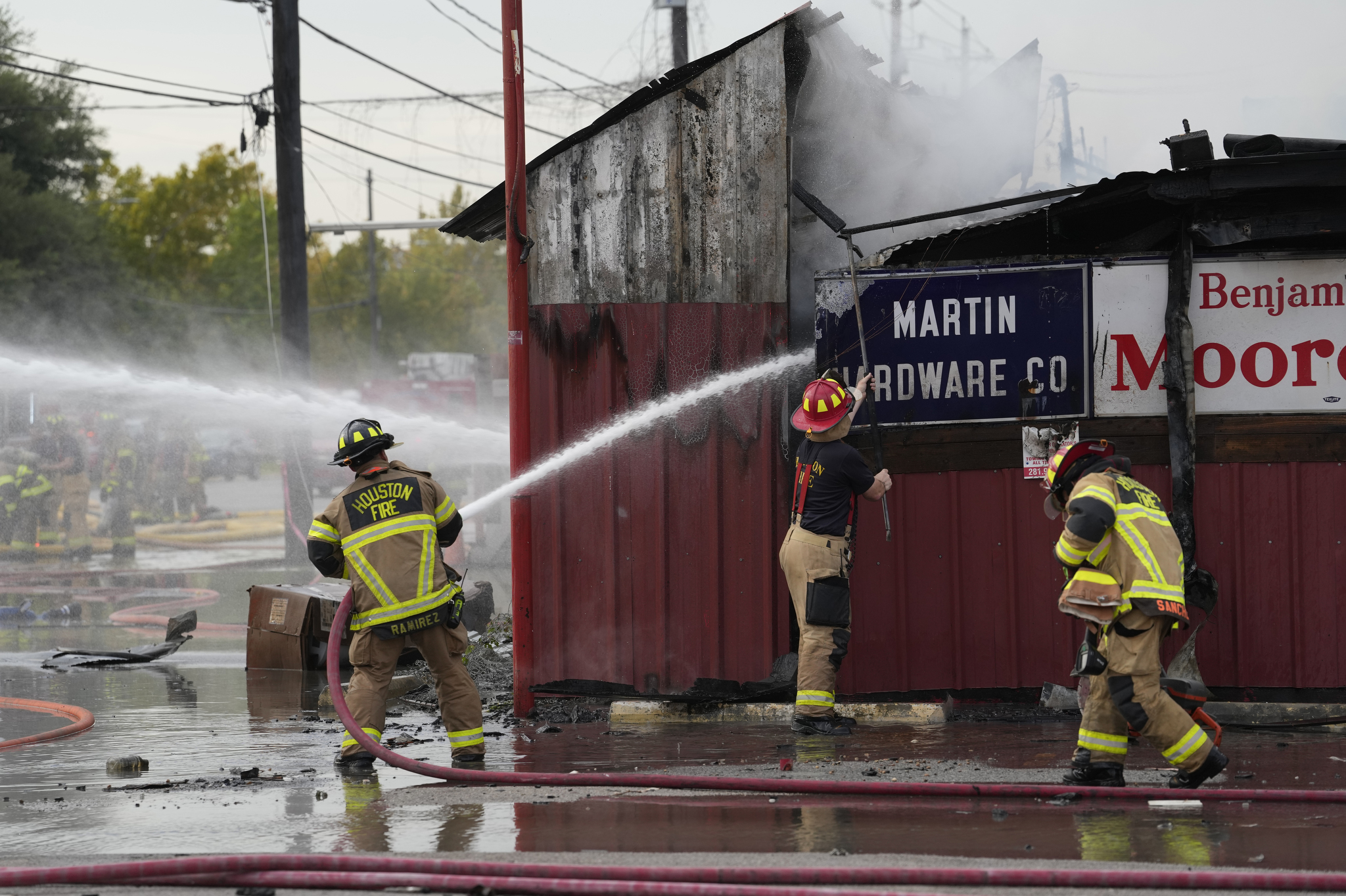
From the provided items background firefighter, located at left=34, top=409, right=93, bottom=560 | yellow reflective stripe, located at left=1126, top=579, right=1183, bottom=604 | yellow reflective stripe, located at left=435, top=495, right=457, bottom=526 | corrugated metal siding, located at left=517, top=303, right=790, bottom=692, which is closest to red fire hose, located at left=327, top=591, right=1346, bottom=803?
yellow reflective stripe, located at left=1126, top=579, right=1183, bottom=604

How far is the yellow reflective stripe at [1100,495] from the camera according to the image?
5.11 metres

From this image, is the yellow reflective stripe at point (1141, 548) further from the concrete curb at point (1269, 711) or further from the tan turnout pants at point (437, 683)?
the tan turnout pants at point (437, 683)

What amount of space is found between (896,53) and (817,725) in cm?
500

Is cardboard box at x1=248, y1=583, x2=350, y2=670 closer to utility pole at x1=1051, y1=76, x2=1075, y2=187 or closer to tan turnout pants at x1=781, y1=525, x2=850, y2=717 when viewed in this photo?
tan turnout pants at x1=781, y1=525, x2=850, y2=717

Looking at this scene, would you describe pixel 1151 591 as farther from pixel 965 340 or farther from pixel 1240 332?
pixel 1240 332

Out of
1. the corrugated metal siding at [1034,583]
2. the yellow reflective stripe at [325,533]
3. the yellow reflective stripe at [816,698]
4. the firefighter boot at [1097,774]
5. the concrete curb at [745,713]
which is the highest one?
the yellow reflective stripe at [325,533]

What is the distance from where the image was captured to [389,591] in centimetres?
613

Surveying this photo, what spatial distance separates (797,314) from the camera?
7539 millimetres

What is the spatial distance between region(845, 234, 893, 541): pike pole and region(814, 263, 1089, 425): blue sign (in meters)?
0.05

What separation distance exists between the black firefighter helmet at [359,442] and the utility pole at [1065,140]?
6.25m

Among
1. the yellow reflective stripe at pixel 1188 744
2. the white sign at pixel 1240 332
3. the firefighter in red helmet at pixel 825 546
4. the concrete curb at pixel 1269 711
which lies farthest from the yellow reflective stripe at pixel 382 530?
the concrete curb at pixel 1269 711

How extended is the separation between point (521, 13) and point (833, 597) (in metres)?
3.51

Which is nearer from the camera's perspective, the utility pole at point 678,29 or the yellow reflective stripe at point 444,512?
the yellow reflective stripe at point 444,512

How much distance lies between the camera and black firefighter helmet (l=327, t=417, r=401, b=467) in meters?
6.31
